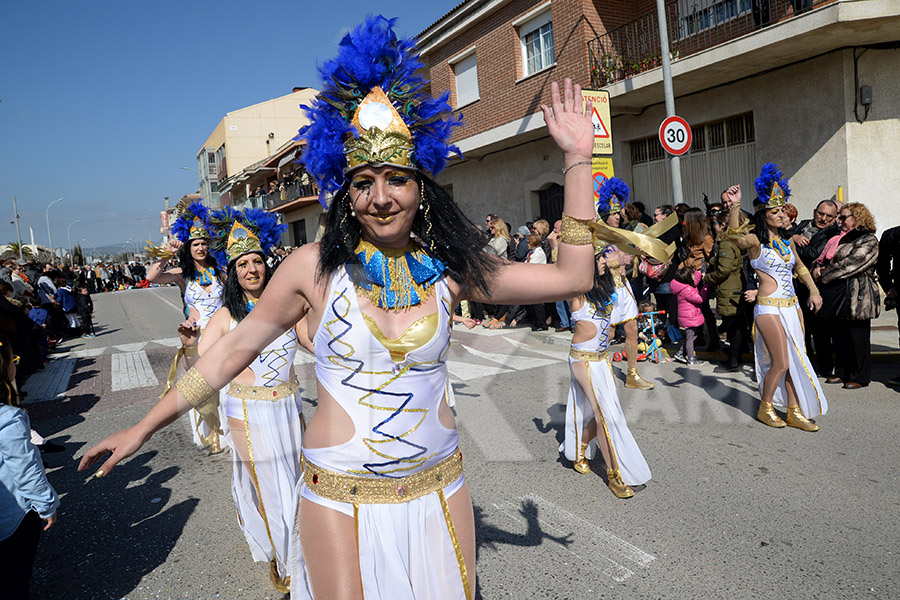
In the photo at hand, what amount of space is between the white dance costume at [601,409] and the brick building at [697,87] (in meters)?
5.57

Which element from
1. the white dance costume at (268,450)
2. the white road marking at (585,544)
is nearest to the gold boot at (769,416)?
the white road marking at (585,544)

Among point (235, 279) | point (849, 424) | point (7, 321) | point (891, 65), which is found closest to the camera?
point (235, 279)

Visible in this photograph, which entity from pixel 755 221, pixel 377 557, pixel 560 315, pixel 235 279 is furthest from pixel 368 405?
pixel 560 315

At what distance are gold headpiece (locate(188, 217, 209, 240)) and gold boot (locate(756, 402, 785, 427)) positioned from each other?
5.41 meters

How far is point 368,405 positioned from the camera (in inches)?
80.0

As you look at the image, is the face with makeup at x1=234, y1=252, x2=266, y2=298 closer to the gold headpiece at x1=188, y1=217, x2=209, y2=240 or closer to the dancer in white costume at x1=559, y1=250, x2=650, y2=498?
the gold headpiece at x1=188, y1=217, x2=209, y2=240

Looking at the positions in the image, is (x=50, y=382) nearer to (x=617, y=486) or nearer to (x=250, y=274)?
(x=250, y=274)

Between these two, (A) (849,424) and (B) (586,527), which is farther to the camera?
(A) (849,424)

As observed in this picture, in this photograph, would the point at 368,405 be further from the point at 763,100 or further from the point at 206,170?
the point at 206,170

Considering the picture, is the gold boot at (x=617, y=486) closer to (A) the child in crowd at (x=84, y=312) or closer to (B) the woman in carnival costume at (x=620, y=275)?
(B) the woman in carnival costume at (x=620, y=275)

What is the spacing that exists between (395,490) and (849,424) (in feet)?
17.0

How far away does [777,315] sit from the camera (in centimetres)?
549

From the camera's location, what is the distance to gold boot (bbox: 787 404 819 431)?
18.0ft

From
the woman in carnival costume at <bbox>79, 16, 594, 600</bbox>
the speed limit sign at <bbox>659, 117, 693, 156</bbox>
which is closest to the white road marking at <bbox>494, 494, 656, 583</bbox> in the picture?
the woman in carnival costume at <bbox>79, 16, 594, 600</bbox>
